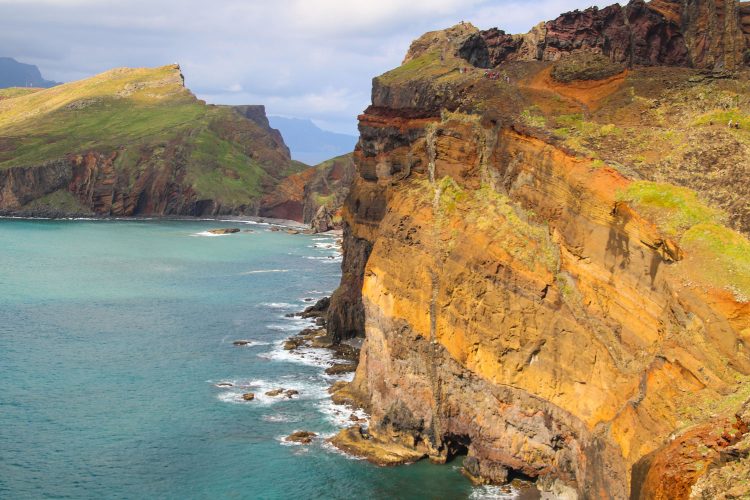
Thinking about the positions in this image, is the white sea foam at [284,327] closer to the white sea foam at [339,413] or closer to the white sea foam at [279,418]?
the white sea foam at [339,413]

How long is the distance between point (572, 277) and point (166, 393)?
3838 cm

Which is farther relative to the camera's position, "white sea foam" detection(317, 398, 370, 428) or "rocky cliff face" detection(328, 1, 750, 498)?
"white sea foam" detection(317, 398, 370, 428)

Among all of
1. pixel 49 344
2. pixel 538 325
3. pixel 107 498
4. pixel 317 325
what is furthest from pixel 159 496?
pixel 317 325

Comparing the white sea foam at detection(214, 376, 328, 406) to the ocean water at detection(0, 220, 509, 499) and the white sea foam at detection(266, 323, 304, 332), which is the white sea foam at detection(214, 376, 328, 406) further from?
the white sea foam at detection(266, 323, 304, 332)

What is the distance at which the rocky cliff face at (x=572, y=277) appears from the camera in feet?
105

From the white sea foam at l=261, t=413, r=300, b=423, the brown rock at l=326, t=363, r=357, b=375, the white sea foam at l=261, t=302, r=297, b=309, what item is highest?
the white sea foam at l=261, t=302, r=297, b=309

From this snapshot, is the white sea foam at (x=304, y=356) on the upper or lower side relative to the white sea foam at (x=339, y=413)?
upper

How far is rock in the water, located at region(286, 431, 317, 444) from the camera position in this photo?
5356 cm

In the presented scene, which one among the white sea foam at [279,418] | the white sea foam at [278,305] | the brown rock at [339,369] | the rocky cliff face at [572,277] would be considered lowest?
the white sea foam at [279,418]

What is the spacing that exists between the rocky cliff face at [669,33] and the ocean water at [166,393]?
3553 cm

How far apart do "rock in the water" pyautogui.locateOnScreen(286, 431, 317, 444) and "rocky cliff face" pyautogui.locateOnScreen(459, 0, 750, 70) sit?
37.5m

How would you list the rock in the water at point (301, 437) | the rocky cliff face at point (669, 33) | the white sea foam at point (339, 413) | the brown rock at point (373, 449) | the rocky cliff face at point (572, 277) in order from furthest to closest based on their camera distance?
1. the white sea foam at point (339, 413)
2. the rocky cliff face at point (669, 33)
3. the rock in the water at point (301, 437)
4. the brown rock at point (373, 449)
5. the rocky cliff face at point (572, 277)

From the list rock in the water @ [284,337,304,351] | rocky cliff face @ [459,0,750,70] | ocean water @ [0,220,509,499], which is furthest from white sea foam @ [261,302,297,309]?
rocky cliff face @ [459,0,750,70]

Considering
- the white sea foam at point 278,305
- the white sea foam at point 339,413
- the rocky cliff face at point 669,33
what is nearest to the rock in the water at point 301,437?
the white sea foam at point 339,413
